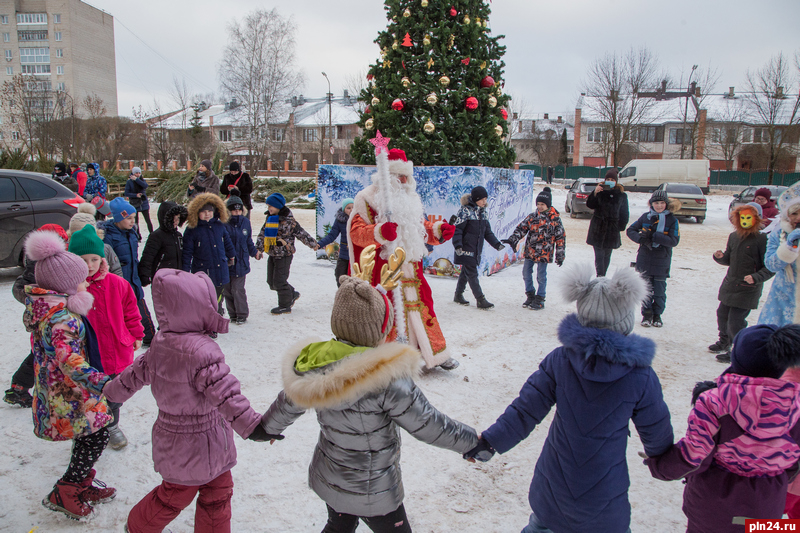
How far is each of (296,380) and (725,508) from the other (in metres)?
1.82

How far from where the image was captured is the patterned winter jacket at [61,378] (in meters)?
2.59

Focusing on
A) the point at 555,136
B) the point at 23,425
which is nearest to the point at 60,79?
the point at 555,136

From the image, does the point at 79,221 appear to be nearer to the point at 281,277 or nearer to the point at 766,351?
the point at 281,277

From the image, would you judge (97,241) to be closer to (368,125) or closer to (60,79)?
(368,125)

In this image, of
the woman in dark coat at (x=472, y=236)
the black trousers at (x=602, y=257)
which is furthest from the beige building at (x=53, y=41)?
the black trousers at (x=602, y=257)

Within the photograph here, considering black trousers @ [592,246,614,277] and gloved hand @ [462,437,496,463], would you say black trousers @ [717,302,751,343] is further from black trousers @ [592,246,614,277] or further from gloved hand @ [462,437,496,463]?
gloved hand @ [462,437,496,463]

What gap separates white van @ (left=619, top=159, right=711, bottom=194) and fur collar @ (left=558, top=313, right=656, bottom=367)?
89.8ft

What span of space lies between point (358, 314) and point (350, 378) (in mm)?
264

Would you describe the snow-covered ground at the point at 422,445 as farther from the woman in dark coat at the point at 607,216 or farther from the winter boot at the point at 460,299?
the woman in dark coat at the point at 607,216

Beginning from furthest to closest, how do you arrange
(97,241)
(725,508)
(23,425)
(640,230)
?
(640,230), (23,425), (97,241), (725,508)

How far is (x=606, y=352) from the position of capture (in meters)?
1.78

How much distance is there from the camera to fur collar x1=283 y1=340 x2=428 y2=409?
1827 millimetres

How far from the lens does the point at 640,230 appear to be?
626cm

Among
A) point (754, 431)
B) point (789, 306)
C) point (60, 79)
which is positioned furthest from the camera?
point (60, 79)
